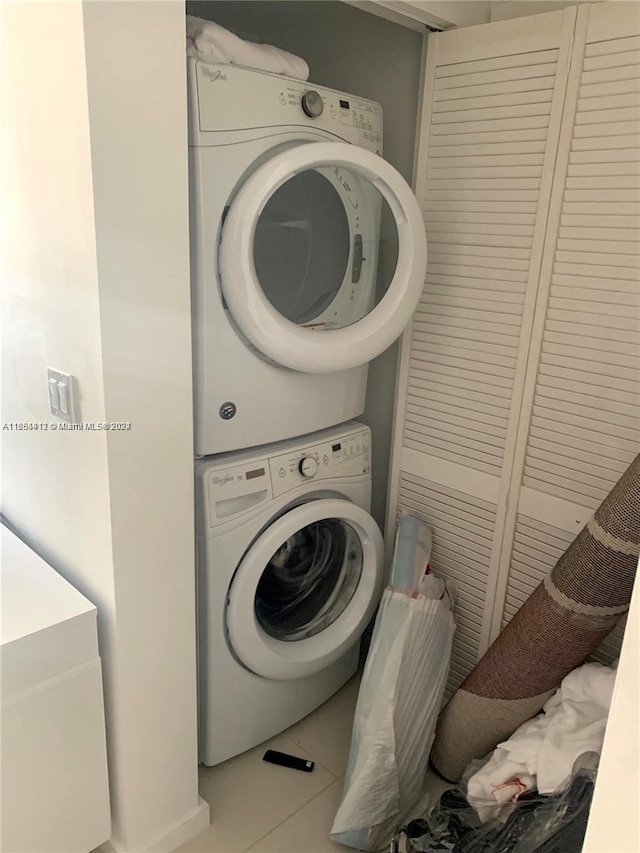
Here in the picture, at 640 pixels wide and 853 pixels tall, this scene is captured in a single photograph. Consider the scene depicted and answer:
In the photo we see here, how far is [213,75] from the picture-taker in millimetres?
1321

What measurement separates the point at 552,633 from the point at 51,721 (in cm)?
105

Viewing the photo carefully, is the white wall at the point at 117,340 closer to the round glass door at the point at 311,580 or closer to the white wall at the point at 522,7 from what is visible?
the round glass door at the point at 311,580

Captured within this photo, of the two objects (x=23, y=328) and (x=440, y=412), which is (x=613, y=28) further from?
(x=23, y=328)

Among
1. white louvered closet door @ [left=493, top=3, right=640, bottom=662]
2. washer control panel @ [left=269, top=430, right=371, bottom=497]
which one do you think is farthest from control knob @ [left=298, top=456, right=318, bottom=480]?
white louvered closet door @ [left=493, top=3, right=640, bottom=662]

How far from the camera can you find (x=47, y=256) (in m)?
1.28

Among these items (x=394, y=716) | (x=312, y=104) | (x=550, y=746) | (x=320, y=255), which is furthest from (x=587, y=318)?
(x=394, y=716)

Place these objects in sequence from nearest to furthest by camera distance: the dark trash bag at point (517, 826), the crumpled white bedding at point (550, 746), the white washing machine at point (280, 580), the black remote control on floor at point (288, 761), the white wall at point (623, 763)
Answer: the white wall at point (623, 763) → the dark trash bag at point (517, 826) → the crumpled white bedding at point (550, 746) → the white washing machine at point (280, 580) → the black remote control on floor at point (288, 761)

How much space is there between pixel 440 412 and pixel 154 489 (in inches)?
33.5

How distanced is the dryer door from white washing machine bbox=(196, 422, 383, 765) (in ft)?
0.98

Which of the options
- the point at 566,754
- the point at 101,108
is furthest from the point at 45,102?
the point at 566,754

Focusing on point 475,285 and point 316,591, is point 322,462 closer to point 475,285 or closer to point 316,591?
point 316,591

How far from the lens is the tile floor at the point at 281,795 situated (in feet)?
5.22

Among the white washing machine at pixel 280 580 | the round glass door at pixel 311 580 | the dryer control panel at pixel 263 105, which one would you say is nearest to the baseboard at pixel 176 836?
the white washing machine at pixel 280 580

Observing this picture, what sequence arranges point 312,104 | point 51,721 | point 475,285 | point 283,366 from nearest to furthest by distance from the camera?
point 51,721 < point 312,104 < point 283,366 < point 475,285
